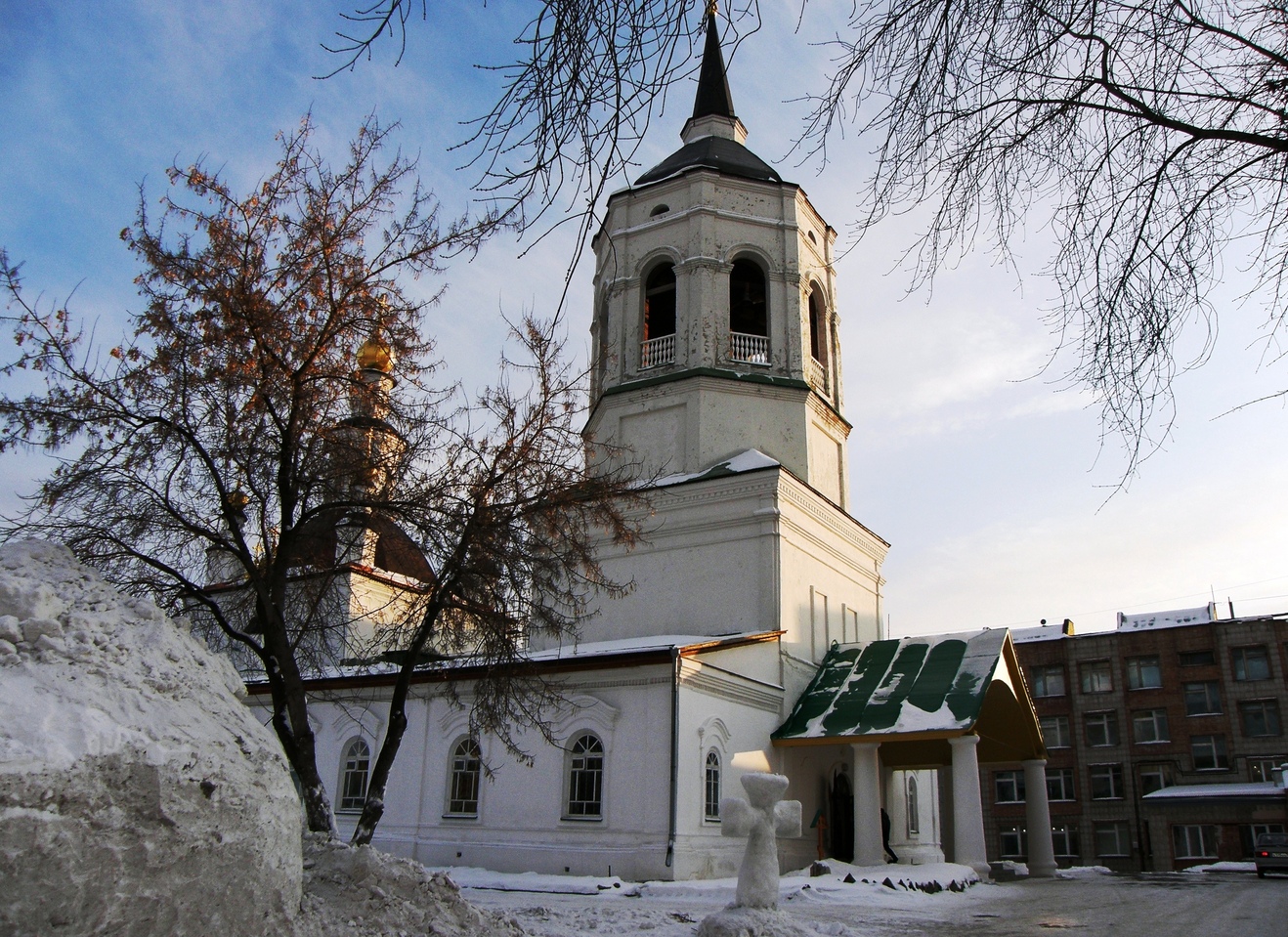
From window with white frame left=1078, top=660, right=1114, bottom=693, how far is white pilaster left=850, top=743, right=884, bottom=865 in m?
29.1

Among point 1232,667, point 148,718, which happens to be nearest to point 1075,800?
point 1232,667

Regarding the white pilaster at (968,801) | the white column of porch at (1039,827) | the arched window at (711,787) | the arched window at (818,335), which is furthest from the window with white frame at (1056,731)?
the arched window at (711,787)

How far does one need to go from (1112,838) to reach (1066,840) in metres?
1.82

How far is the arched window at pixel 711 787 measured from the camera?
51.0ft

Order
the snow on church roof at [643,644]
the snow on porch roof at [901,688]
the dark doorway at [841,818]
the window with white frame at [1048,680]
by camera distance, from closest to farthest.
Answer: the snow on church roof at [643,644]
the snow on porch roof at [901,688]
the dark doorway at [841,818]
the window with white frame at [1048,680]

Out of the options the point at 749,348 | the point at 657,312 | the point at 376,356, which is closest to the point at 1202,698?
the point at 749,348

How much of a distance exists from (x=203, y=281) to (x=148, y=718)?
6.45 m

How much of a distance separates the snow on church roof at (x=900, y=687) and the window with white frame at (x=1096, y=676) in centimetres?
2630

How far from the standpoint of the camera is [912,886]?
14.1 meters

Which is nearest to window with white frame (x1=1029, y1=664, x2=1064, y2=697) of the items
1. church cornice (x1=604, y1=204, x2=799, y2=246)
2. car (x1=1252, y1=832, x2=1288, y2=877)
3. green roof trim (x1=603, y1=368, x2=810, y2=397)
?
car (x1=1252, y1=832, x2=1288, y2=877)

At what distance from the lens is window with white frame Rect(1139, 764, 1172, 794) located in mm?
38781

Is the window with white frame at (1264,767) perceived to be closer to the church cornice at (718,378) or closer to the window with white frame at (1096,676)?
the window with white frame at (1096,676)

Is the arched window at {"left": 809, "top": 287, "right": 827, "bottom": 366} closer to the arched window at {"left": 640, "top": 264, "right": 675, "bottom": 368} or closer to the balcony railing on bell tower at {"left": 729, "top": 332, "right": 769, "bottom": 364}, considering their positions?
the balcony railing on bell tower at {"left": 729, "top": 332, "right": 769, "bottom": 364}

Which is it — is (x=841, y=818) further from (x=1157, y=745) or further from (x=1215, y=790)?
(x=1157, y=745)
